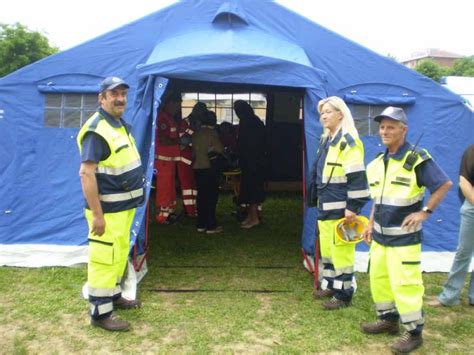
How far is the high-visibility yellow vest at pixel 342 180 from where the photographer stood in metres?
3.82

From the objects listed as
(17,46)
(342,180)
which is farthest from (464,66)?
(342,180)

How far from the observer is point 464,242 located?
409 cm

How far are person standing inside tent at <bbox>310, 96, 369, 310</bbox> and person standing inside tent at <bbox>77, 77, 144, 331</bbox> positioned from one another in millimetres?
1581

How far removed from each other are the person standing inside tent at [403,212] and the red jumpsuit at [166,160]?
147 inches

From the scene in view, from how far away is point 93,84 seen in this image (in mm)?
5383

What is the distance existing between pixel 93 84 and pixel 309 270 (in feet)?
10.6

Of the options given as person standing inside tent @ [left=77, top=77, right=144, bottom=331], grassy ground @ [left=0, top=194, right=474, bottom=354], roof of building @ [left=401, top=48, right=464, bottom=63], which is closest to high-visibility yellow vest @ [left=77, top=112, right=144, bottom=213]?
person standing inside tent @ [left=77, top=77, right=144, bottom=331]

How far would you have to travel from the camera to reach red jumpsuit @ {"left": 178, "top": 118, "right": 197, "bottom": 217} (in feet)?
22.5

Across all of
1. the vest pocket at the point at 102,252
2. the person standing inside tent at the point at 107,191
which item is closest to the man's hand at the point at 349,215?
the person standing inside tent at the point at 107,191

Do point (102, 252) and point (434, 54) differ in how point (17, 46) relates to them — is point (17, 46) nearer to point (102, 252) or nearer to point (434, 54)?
point (102, 252)

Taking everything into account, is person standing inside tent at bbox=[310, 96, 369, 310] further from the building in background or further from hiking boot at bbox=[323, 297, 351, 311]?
the building in background

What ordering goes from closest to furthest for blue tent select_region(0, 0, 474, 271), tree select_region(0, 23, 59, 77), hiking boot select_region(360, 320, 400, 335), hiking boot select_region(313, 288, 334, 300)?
1. hiking boot select_region(360, 320, 400, 335)
2. hiking boot select_region(313, 288, 334, 300)
3. blue tent select_region(0, 0, 474, 271)
4. tree select_region(0, 23, 59, 77)

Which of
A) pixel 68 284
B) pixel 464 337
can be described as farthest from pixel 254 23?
pixel 464 337

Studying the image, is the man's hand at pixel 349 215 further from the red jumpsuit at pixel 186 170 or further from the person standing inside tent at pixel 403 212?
the red jumpsuit at pixel 186 170
